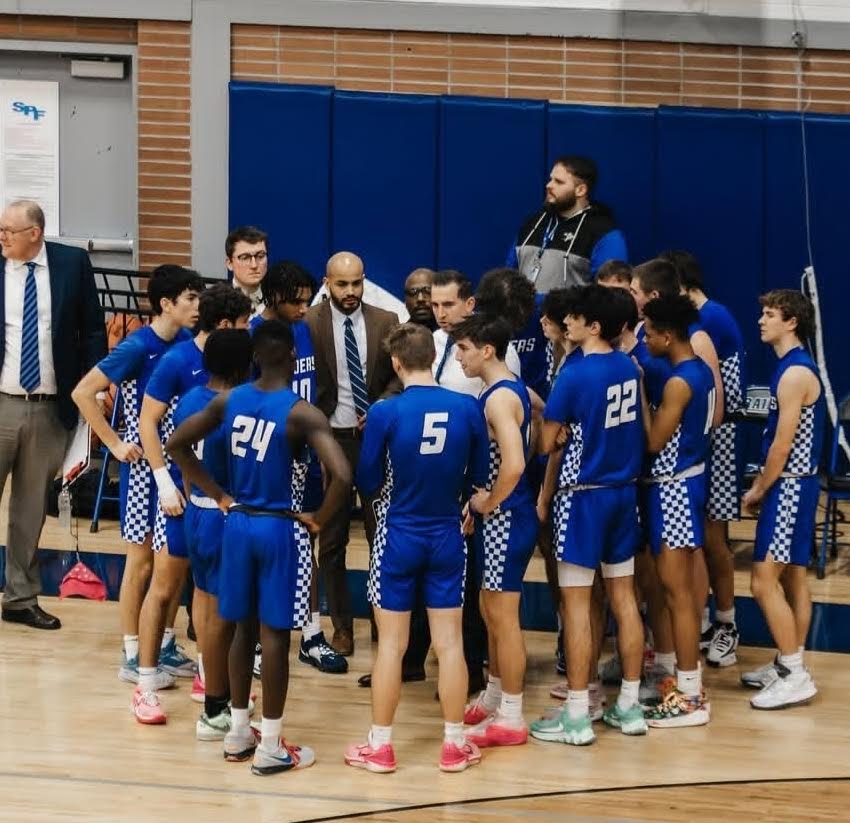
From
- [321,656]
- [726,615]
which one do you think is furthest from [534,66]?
[321,656]

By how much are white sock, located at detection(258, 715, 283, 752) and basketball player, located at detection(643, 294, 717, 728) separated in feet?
4.65

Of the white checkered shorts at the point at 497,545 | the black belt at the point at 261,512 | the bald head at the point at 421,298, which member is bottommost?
the white checkered shorts at the point at 497,545

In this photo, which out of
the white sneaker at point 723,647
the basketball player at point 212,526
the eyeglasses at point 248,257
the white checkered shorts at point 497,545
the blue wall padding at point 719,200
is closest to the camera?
the basketball player at point 212,526

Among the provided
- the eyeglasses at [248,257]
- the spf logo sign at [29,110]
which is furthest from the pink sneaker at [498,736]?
the spf logo sign at [29,110]

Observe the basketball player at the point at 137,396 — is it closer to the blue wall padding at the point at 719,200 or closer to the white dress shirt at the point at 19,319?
the white dress shirt at the point at 19,319

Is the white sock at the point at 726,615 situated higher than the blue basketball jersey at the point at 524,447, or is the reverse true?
the blue basketball jersey at the point at 524,447

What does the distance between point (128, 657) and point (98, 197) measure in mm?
4581

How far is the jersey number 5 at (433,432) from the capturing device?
525 cm

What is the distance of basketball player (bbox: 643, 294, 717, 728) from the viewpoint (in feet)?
19.2

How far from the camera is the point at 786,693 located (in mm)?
6148

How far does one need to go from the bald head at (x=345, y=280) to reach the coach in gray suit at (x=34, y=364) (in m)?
1.11

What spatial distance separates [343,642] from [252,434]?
176cm

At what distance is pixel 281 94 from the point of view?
952cm

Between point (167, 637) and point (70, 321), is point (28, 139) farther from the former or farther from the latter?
point (167, 637)
